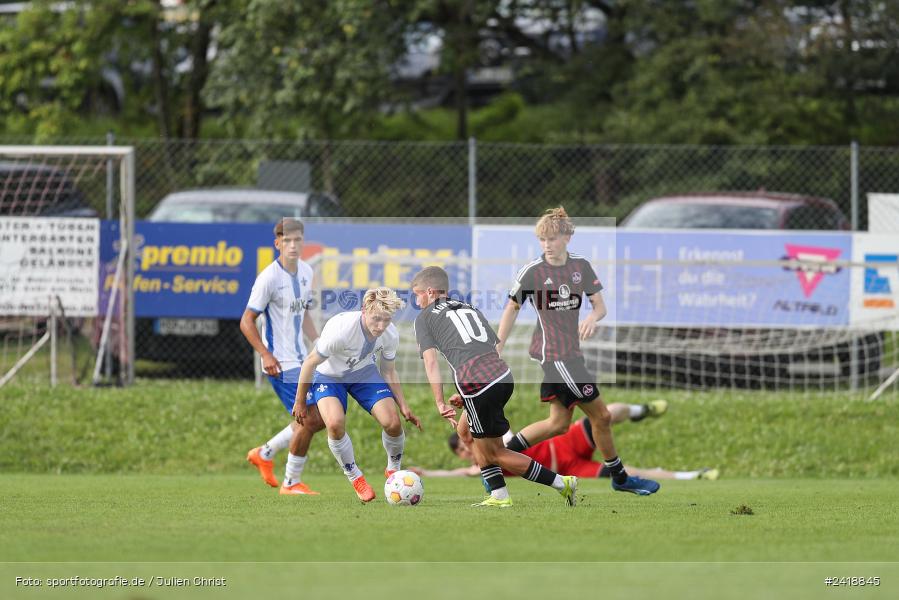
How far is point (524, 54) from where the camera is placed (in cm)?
2470

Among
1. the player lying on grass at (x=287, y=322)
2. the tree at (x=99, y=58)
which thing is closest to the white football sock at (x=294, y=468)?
the player lying on grass at (x=287, y=322)

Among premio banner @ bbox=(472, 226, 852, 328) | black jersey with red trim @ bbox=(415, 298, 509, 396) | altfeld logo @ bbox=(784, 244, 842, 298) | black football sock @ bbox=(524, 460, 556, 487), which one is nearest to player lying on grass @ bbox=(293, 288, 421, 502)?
black jersey with red trim @ bbox=(415, 298, 509, 396)

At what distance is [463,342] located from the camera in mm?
8891

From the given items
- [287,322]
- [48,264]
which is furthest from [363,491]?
[48,264]

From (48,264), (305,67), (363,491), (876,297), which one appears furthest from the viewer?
(305,67)

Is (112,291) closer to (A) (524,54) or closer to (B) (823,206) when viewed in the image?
(B) (823,206)

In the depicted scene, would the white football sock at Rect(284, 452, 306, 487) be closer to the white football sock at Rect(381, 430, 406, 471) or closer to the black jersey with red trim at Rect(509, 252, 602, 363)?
the white football sock at Rect(381, 430, 406, 471)

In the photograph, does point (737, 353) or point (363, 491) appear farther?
point (737, 353)

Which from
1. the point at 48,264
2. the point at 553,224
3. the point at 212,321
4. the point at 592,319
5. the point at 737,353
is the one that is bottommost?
the point at 737,353

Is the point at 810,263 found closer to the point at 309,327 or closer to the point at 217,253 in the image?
the point at 309,327

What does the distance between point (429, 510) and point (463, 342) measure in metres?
1.06

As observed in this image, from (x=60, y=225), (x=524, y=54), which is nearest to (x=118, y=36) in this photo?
(x=524, y=54)

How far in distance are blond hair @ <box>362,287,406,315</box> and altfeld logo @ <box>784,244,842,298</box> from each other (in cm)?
653

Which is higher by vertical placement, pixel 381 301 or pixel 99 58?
pixel 99 58
